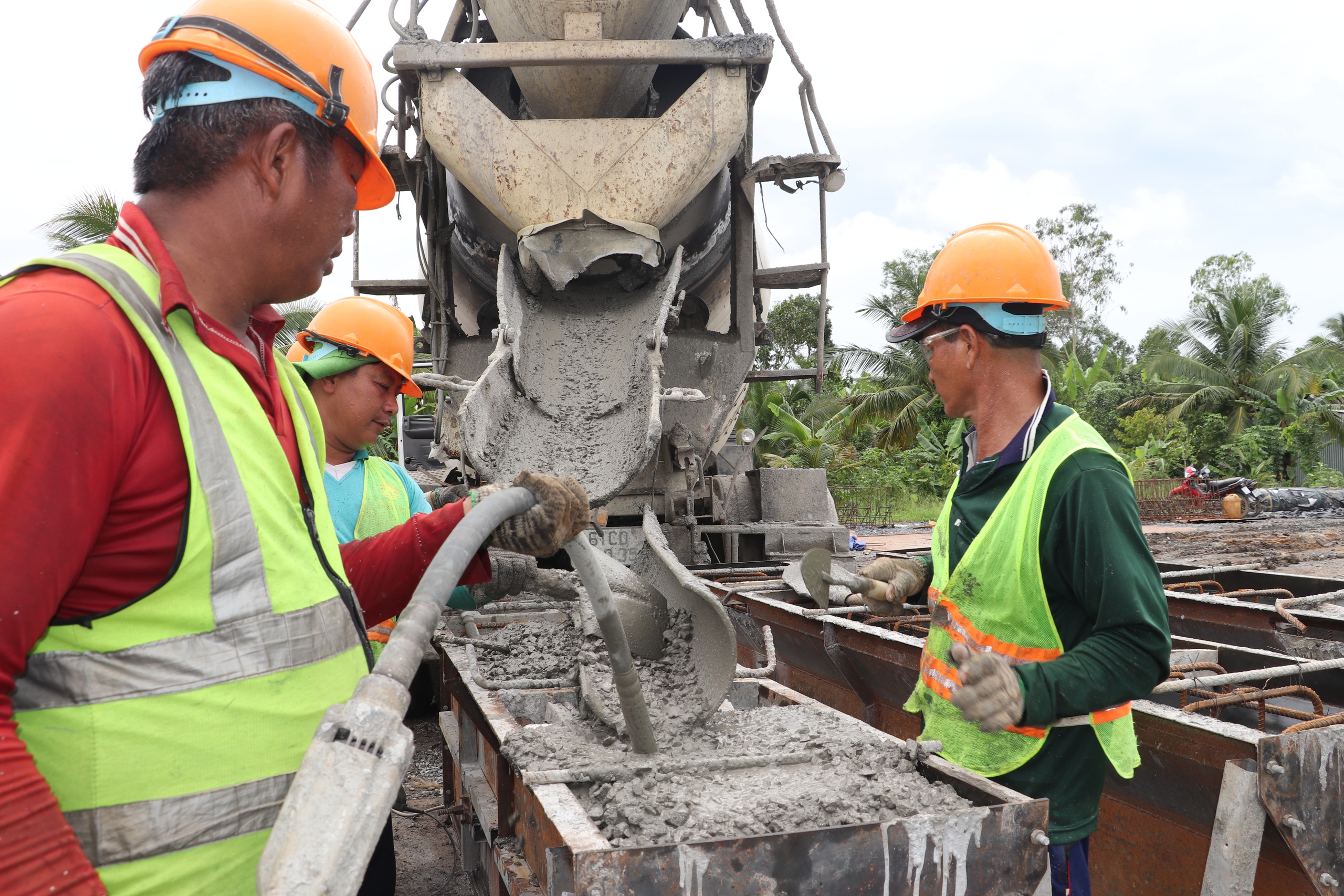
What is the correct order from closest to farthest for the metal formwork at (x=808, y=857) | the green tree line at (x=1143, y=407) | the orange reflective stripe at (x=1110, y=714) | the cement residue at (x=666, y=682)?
1. the metal formwork at (x=808, y=857)
2. the orange reflective stripe at (x=1110, y=714)
3. the cement residue at (x=666, y=682)
4. the green tree line at (x=1143, y=407)

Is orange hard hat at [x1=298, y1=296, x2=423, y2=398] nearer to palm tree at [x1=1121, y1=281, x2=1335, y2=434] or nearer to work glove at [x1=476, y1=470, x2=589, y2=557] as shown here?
work glove at [x1=476, y1=470, x2=589, y2=557]

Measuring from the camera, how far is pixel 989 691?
166cm

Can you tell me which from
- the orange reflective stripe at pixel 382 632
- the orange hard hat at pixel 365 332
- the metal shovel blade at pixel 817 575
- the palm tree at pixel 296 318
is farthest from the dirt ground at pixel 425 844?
the palm tree at pixel 296 318

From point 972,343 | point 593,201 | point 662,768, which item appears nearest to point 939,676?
point 662,768

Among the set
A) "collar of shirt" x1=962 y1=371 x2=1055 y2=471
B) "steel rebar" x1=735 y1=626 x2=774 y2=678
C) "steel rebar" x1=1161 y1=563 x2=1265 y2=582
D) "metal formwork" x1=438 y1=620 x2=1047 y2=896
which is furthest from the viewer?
"steel rebar" x1=1161 y1=563 x2=1265 y2=582

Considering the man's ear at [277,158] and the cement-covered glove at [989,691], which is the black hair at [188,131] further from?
the cement-covered glove at [989,691]

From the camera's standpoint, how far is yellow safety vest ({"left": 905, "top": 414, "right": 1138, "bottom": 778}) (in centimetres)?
182

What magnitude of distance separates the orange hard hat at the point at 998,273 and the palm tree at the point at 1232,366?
2371cm

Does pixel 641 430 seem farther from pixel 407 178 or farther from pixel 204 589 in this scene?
Answer: pixel 204 589

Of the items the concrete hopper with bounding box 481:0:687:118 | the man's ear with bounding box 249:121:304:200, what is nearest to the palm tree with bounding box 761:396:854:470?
the concrete hopper with bounding box 481:0:687:118

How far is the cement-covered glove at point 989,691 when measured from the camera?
1.65 meters

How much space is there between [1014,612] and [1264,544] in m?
11.3

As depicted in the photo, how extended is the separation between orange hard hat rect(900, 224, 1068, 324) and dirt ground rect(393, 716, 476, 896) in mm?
2159

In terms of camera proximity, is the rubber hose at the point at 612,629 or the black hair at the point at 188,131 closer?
the black hair at the point at 188,131
